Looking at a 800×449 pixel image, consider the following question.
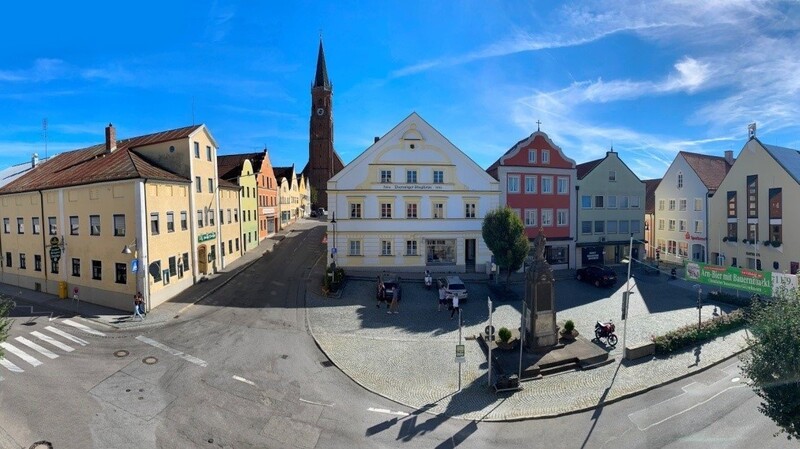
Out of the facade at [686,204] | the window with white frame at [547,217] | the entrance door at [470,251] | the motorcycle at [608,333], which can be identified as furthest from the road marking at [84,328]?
the facade at [686,204]

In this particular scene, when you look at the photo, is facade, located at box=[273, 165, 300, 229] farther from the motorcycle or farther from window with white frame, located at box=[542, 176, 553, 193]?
the motorcycle

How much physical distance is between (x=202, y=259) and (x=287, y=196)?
125 feet

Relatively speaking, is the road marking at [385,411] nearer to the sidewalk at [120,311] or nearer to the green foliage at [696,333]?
the green foliage at [696,333]

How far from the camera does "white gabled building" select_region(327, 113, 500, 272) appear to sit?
33.8m

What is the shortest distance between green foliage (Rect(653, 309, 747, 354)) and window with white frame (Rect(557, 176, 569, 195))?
18.6 m

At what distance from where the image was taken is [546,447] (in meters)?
11.4

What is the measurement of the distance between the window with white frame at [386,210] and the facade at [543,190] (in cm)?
1050

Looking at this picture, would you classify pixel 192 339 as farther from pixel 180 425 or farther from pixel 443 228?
pixel 443 228

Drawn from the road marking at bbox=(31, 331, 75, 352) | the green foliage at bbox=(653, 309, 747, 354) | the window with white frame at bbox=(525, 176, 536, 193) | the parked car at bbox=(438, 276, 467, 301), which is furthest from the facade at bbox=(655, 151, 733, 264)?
the road marking at bbox=(31, 331, 75, 352)

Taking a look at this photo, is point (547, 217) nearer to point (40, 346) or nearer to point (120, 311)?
point (120, 311)

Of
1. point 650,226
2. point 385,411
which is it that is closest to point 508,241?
point 385,411

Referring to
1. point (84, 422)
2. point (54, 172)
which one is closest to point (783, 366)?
point (84, 422)

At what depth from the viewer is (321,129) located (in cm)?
8925

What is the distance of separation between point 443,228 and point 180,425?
25.6 metres
